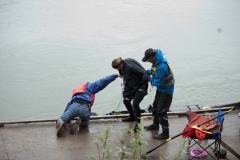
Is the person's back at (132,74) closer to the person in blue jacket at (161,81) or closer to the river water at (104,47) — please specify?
the person in blue jacket at (161,81)

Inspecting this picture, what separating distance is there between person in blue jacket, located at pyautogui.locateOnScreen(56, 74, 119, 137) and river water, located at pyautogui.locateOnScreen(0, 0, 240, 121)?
15.1 feet

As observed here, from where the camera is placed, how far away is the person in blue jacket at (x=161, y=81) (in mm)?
5840

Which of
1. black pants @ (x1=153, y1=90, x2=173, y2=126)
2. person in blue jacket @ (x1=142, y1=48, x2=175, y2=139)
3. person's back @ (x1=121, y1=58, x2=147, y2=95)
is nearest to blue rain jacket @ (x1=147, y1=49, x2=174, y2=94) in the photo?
person in blue jacket @ (x1=142, y1=48, x2=175, y2=139)

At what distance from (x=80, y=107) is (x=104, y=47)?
9727 mm

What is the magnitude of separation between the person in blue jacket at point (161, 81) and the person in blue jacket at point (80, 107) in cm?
111

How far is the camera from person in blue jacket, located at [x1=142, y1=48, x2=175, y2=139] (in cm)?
584

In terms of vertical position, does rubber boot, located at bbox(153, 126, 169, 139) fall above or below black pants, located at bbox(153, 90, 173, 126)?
below

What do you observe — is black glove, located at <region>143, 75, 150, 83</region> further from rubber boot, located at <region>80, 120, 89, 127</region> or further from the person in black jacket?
rubber boot, located at <region>80, 120, 89, 127</region>

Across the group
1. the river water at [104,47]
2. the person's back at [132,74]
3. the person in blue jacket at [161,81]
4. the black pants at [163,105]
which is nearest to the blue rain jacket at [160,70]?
the person in blue jacket at [161,81]

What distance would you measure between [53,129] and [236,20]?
14.6 metres

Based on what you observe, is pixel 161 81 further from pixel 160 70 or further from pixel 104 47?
pixel 104 47

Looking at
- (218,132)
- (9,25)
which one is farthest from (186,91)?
(9,25)

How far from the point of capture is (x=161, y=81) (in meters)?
5.89

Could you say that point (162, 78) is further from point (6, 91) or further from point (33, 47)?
point (33, 47)
